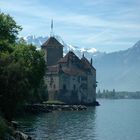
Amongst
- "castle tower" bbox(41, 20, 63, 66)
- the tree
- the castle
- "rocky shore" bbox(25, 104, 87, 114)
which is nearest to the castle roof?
the castle

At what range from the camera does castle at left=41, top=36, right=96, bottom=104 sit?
16750 centimetres

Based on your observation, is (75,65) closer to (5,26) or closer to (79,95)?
(79,95)

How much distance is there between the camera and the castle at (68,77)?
167500mm

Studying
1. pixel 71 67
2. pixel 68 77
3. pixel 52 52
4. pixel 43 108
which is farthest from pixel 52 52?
pixel 43 108

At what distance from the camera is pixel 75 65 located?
6880 inches

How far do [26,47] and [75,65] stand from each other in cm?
7276

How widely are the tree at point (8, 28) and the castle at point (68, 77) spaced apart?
68.1 meters

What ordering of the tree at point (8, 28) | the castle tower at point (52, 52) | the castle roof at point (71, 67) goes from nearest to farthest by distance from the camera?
the tree at point (8, 28), the castle roof at point (71, 67), the castle tower at point (52, 52)

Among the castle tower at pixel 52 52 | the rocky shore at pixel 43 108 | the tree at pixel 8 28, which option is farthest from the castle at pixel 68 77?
the tree at pixel 8 28

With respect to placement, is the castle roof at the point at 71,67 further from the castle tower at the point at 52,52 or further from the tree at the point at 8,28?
the tree at the point at 8,28

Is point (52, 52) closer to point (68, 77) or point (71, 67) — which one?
point (71, 67)

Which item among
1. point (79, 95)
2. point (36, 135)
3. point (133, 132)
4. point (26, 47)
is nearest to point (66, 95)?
point (79, 95)

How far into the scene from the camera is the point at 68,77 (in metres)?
169

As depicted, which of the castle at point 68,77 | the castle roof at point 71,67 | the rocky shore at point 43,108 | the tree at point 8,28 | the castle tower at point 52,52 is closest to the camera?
the tree at point 8,28
